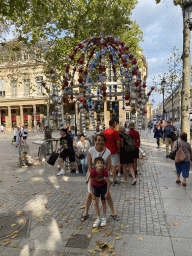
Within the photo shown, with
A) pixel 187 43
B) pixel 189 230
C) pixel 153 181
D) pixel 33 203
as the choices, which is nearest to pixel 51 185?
pixel 33 203

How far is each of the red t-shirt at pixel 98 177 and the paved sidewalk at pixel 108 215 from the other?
904 mm

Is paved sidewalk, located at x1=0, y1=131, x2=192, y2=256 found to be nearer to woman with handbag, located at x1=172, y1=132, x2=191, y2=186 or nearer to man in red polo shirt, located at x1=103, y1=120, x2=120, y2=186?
woman with handbag, located at x1=172, y1=132, x2=191, y2=186

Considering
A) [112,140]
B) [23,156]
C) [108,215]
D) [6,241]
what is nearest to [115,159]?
[112,140]

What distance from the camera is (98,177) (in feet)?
13.1

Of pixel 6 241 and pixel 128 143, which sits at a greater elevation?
pixel 128 143

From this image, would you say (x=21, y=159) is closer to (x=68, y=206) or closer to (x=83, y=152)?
(x=83, y=152)

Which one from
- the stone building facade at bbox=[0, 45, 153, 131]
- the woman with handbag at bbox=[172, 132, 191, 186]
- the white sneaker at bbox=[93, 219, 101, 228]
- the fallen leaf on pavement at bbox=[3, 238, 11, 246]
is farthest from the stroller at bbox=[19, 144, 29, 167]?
the stone building facade at bbox=[0, 45, 153, 131]

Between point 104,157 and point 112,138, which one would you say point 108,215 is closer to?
point 104,157

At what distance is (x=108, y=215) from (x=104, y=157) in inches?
56.0

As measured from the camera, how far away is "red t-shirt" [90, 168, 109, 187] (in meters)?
3.97

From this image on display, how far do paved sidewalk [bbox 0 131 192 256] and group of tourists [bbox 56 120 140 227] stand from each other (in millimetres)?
359

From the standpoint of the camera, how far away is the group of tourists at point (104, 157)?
405 cm

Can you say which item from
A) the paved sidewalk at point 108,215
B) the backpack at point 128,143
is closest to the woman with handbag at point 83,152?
the paved sidewalk at point 108,215

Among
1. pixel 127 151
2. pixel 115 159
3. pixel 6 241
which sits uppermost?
pixel 127 151
